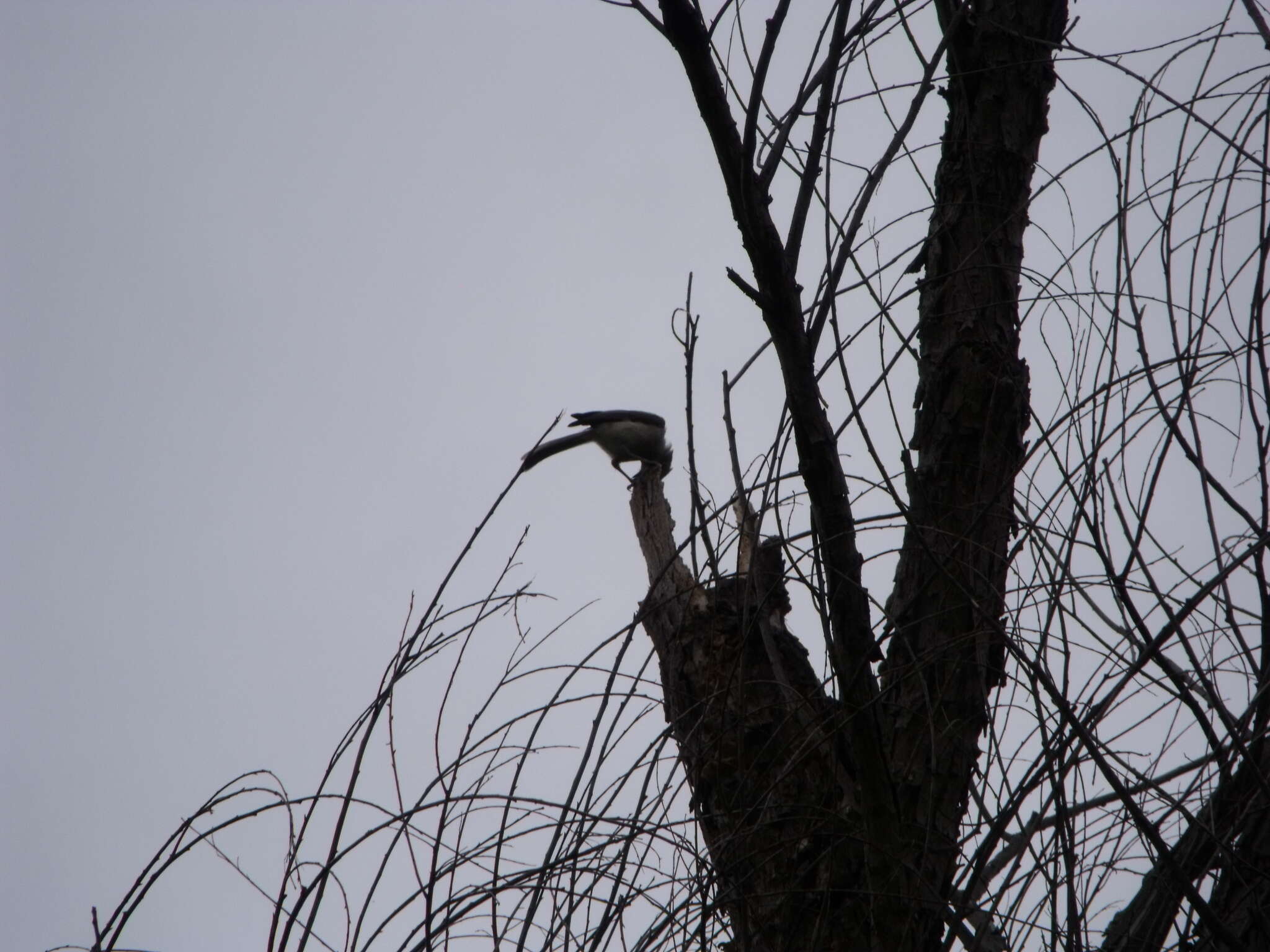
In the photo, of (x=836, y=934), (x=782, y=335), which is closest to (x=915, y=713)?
(x=836, y=934)

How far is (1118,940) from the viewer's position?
77.5 inches

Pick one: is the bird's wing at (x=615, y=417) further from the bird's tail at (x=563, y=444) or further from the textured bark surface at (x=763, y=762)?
the textured bark surface at (x=763, y=762)

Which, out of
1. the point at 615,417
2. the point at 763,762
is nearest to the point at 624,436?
the point at 615,417

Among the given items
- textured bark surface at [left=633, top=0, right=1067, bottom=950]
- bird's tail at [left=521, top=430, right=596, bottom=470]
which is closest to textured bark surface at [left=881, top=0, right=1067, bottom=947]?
textured bark surface at [left=633, top=0, right=1067, bottom=950]

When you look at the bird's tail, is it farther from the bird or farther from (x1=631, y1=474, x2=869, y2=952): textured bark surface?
(x1=631, y1=474, x2=869, y2=952): textured bark surface

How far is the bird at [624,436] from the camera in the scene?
8.47 metres

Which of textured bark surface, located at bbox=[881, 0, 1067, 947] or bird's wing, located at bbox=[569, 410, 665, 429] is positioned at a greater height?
bird's wing, located at bbox=[569, 410, 665, 429]

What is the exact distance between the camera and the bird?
8.47 meters

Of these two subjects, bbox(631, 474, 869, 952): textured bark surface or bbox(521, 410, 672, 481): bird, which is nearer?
bbox(631, 474, 869, 952): textured bark surface

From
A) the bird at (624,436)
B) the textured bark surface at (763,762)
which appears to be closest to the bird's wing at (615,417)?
the bird at (624,436)

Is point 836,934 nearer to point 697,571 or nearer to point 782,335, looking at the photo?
point 697,571

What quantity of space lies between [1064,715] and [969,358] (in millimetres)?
1314

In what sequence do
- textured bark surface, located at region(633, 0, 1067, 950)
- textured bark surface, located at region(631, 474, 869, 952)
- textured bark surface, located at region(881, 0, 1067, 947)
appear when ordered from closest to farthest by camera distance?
1. textured bark surface, located at region(633, 0, 1067, 950)
2. textured bark surface, located at region(631, 474, 869, 952)
3. textured bark surface, located at region(881, 0, 1067, 947)

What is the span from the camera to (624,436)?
850cm
